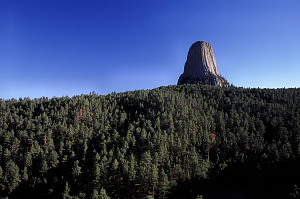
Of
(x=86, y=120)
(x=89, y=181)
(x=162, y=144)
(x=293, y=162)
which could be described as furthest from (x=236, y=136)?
(x=86, y=120)

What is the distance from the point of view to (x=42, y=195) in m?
82.1

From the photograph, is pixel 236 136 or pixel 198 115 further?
pixel 198 115

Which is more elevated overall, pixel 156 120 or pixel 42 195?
pixel 156 120

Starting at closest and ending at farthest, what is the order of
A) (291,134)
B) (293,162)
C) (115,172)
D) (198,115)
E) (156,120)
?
(115,172), (293,162), (291,134), (156,120), (198,115)

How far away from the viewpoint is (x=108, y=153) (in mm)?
93250

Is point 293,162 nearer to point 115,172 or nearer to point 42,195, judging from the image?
point 115,172

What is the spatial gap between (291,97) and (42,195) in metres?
130

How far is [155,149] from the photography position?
310ft

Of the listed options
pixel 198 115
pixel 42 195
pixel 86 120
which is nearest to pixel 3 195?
pixel 42 195

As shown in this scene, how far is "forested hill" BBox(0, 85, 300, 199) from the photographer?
7800 cm

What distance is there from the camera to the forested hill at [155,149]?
256ft

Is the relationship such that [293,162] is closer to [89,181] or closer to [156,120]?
[156,120]

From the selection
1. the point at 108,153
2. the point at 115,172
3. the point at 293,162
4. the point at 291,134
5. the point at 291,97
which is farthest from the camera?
the point at 291,97

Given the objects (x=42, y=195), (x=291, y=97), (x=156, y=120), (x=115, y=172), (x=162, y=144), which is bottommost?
(x=42, y=195)
